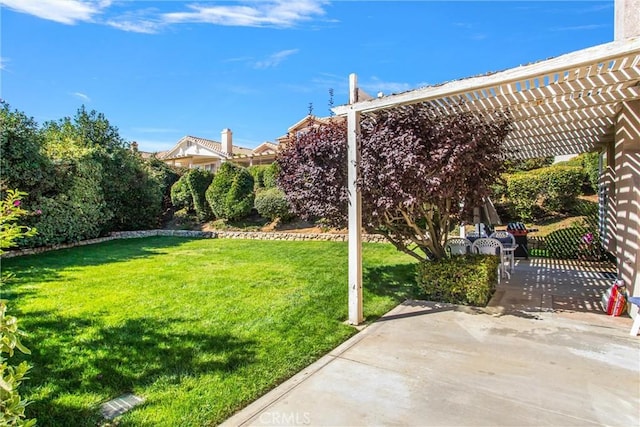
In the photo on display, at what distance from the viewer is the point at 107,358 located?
4.44m

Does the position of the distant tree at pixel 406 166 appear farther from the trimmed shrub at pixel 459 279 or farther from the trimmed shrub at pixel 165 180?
the trimmed shrub at pixel 165 180

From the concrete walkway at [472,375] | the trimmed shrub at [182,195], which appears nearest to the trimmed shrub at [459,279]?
the concrete walkway at [472,375]

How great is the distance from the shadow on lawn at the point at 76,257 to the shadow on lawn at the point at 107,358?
309cm

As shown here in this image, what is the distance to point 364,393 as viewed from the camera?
3795 millimetres

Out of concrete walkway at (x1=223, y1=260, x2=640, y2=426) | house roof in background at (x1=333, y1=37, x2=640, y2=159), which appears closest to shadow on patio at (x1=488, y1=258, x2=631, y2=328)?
concrete walkway at (x1=223, y1=260, x2=640, y2=426)

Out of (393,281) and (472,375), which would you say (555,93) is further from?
(393,281)

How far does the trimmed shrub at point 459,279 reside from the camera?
6.75 meters

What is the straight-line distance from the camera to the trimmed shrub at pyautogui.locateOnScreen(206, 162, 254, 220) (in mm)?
17578

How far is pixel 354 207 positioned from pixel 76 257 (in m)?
10.2

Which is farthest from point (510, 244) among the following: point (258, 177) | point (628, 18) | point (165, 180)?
point (165, 180)

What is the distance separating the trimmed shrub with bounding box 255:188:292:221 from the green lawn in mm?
5814

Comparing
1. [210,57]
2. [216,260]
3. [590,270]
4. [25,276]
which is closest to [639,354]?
[590,270]

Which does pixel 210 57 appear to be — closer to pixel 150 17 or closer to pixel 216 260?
pixel 150 17

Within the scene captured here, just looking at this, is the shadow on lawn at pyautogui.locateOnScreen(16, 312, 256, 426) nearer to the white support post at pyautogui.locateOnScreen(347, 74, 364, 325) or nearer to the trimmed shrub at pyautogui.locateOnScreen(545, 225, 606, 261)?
the white support post at pyautogui.locateOnScreen(347, 74, 364, 325)
